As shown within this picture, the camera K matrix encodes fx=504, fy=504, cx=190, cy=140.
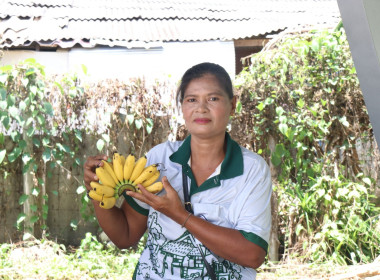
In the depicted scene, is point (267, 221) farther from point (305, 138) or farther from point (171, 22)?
point (171, 22)

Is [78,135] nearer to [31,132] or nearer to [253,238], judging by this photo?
[31,132]

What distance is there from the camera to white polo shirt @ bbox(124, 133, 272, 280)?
207 centimetres

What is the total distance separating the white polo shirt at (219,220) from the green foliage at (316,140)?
260 centimetres

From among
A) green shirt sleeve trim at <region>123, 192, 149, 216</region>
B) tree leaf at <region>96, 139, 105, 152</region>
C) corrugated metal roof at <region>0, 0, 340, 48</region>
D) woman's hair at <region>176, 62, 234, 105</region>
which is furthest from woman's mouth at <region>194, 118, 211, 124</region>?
corrugated metal roof at <region>0, 0, 340, 48</region>

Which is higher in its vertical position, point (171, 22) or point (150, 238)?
point (171, 22)

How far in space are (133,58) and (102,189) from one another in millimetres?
6773

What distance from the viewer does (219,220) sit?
2.11m

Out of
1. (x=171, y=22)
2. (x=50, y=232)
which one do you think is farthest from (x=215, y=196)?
(x=171, y=22)

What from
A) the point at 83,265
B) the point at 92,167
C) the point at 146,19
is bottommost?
the point at 83,265

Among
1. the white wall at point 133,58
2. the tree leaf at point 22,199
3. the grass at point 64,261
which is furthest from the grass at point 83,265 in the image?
the white wall at point 133,58

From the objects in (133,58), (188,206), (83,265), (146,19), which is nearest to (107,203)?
(188,206)

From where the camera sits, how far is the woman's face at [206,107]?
2207 millimetres

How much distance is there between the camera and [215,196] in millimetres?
2150

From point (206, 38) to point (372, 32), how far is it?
7.83 meters
